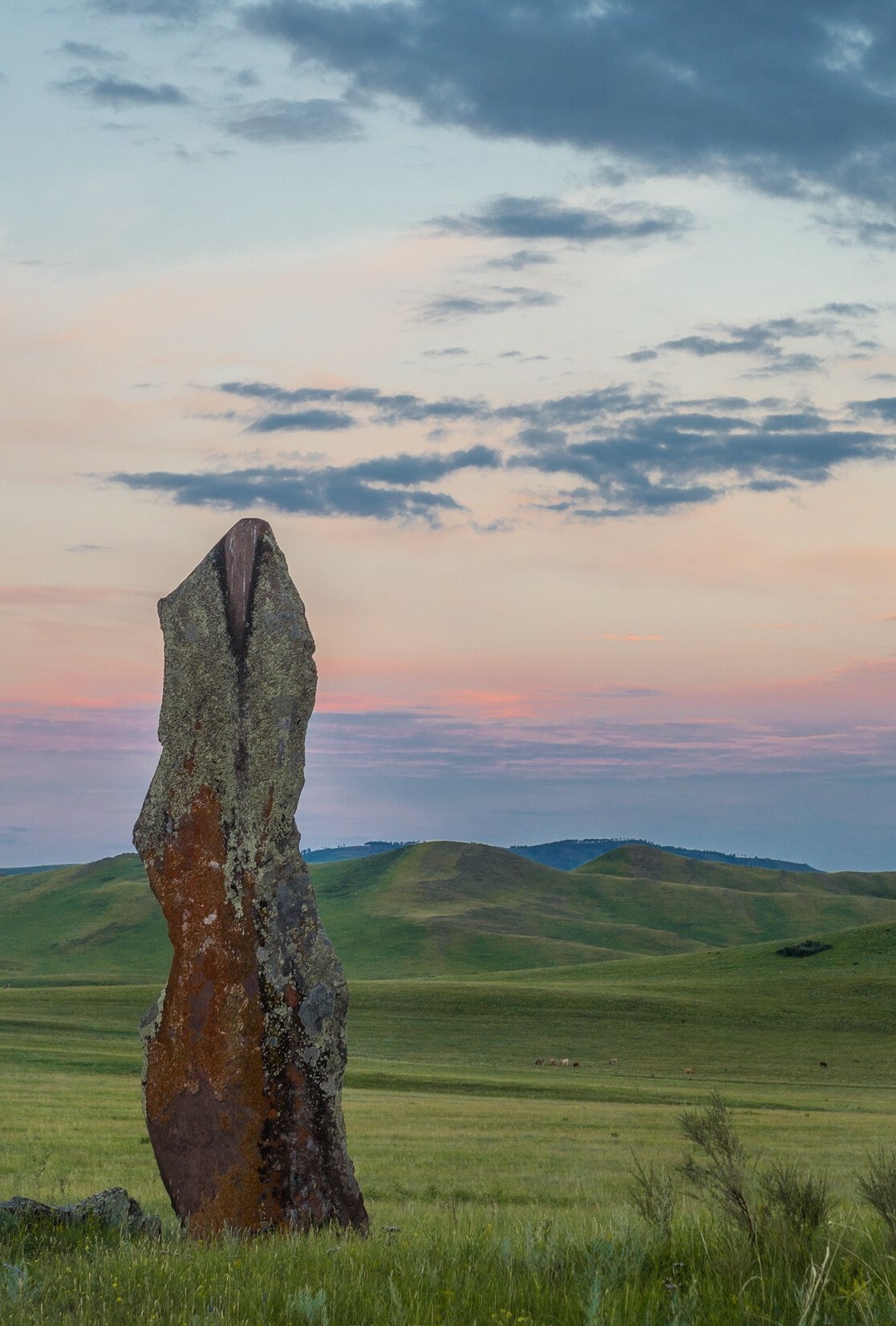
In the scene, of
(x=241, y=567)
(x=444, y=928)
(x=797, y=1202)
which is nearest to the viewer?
(x=797, y=1202)

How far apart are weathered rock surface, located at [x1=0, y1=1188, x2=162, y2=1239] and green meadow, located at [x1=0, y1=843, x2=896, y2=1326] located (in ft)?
0.71

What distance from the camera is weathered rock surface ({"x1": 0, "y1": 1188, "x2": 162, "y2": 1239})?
8680 mm

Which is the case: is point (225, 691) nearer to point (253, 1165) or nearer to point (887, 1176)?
point (253, 1165)

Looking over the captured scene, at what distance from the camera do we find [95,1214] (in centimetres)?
893

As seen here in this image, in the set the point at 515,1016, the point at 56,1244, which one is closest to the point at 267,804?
the point at 56,1244

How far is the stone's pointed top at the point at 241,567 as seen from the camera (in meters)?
13.5

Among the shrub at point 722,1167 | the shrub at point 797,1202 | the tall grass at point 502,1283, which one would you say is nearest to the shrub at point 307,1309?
the tall grass at point 502,1283

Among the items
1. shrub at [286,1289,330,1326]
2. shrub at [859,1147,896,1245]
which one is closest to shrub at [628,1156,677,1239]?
shrub at [859,1147,896,1245]

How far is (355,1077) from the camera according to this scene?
4781 cm

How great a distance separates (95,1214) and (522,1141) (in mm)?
21807

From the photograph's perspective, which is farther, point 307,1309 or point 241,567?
point 241,567

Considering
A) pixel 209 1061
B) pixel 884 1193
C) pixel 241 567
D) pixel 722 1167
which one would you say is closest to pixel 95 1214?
pixel 209 1061

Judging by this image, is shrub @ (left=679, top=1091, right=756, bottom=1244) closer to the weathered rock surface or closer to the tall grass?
the tall grass

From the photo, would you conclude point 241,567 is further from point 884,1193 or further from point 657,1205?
point 884,1193
